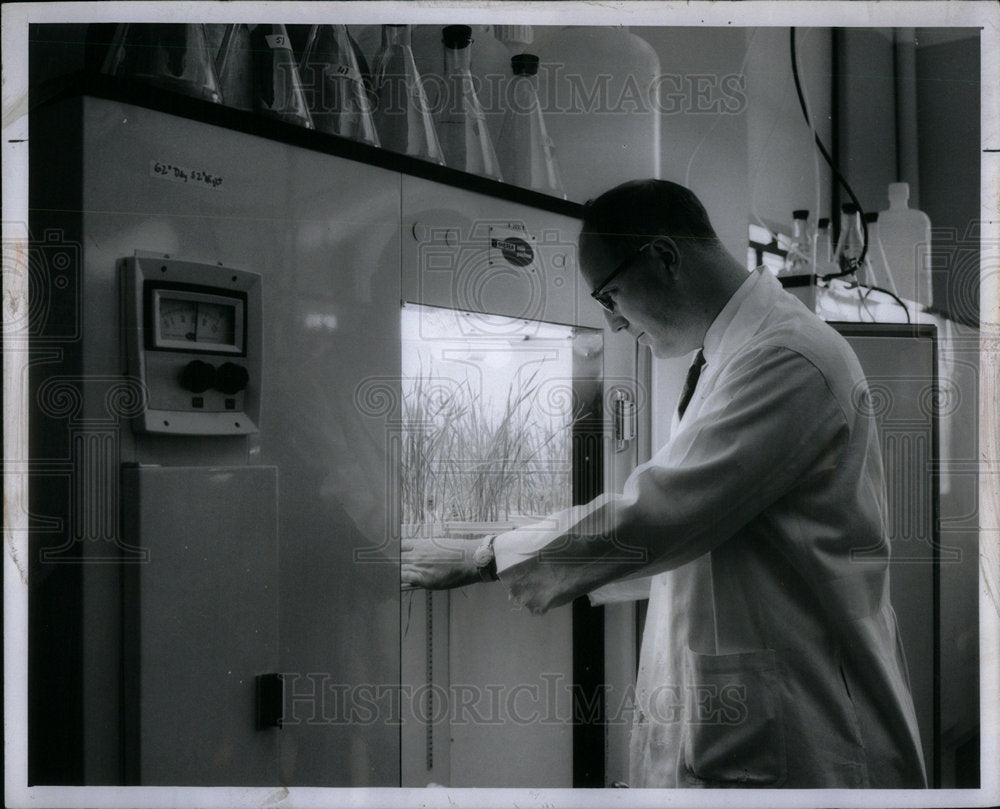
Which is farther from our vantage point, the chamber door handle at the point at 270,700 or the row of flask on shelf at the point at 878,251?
the row of flask on shelf at the point at 878,251

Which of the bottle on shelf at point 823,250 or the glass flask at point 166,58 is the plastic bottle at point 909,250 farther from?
the glass flask at point 166,58

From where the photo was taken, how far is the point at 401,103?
1.20m

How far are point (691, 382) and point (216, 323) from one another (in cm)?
70

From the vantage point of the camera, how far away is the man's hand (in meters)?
1.21

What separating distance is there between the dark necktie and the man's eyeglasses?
0.50 feet

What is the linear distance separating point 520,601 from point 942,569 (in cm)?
66

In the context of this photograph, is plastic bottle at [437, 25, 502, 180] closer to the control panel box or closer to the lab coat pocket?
the control panel box

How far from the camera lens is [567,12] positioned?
1.22 metres

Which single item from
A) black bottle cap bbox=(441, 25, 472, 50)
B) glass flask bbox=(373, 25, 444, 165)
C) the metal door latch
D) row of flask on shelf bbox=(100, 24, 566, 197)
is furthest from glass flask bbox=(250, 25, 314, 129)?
the metal door latch

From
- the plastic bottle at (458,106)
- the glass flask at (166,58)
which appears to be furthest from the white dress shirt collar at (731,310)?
the glass flask at (166,58)

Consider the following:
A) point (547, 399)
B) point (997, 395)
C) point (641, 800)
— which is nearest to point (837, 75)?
point (997, 395)

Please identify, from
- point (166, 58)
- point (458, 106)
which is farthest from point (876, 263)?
point (166, 58)

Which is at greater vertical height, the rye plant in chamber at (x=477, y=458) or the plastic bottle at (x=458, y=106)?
the plastic bottle at (x=458, y=106)

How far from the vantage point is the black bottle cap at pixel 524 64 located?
122 centimetres
